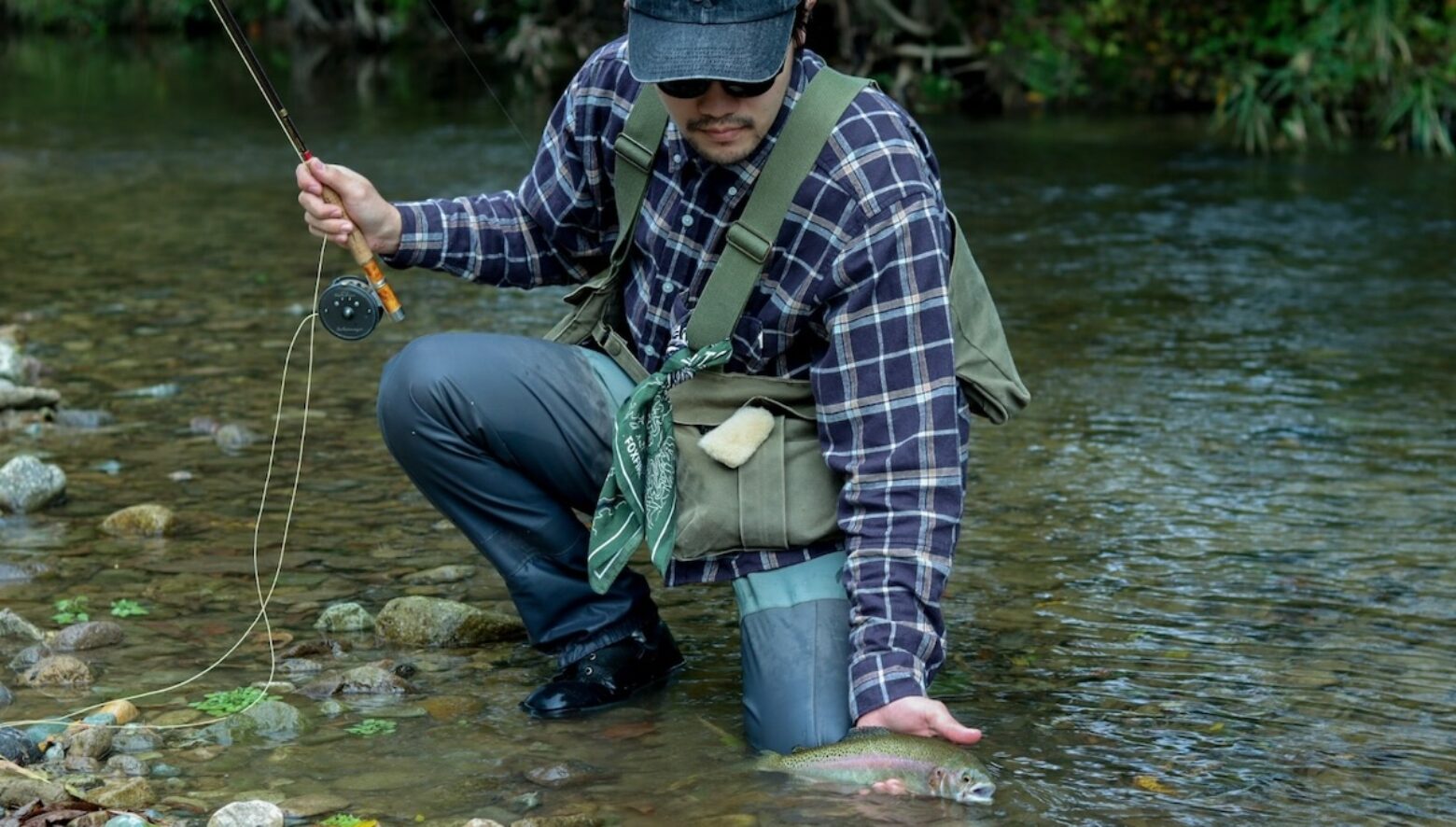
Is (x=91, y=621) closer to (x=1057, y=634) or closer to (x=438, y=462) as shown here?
(x=438, y=462)

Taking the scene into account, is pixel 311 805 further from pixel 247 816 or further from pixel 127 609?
pixel 127 609

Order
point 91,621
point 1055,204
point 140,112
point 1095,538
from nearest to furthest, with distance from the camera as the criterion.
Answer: point 91,621 < point 1095,538 < point 1055,204 < point 140,112

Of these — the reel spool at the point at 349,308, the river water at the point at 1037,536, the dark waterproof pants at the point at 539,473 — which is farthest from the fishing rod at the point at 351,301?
the river water at the point at 1037,536

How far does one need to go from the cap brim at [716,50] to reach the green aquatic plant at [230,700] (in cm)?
140

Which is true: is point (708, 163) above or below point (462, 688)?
above

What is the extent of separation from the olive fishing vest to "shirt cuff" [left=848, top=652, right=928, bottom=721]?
313 millimetres

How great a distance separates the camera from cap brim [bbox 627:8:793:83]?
9.65 feet

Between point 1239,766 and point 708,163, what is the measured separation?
1.41 metres

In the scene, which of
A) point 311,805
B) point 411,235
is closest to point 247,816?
point 311,805

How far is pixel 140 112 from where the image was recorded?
16828 mm

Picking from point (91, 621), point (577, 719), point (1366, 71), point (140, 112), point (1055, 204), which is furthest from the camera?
point (140, 112)

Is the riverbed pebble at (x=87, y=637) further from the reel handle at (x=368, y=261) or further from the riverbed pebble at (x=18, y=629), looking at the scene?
the reel handle at (x=368, y=261)

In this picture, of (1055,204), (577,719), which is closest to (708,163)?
(577,719)

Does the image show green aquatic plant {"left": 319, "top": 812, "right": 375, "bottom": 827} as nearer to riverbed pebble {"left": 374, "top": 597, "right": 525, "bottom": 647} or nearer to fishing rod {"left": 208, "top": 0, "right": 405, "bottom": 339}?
riverbed pebble {"left": 374, "top": 597, "right": 525, "bottom": 647}
